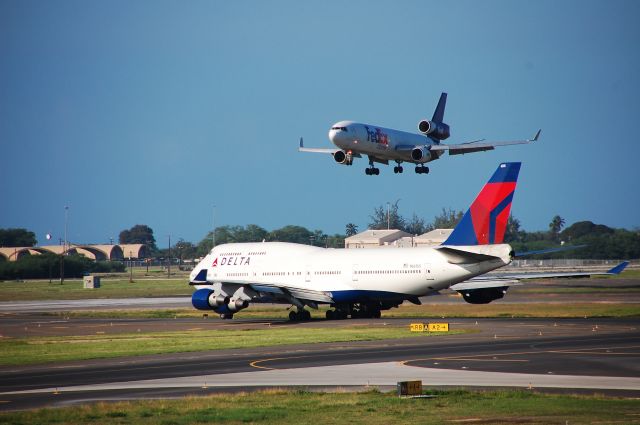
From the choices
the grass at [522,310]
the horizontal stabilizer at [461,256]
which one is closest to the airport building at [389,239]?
the grass at [522,310]

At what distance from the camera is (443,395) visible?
25.9 m

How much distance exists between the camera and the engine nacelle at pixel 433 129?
7812cm

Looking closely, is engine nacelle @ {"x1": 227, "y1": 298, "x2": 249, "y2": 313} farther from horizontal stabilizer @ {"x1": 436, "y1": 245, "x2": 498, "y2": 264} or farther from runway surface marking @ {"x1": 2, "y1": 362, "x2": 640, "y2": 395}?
runway surface marking @ {"x1": 2, "y1": 362, "x2": 640, "y2": 395}

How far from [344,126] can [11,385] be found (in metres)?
39.3

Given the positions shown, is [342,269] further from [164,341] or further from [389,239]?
[389,239]

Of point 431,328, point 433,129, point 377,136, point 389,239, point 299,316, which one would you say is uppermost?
point 433,129

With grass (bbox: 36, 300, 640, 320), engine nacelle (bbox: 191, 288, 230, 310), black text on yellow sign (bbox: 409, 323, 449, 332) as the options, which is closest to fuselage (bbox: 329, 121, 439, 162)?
grass (bbox: 36, 300, 640, 320)

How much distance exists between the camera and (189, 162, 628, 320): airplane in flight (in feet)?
178

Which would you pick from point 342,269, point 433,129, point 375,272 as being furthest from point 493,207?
point 433,129

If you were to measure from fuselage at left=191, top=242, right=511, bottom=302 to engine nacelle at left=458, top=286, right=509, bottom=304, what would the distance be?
10.8 ft

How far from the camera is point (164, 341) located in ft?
151

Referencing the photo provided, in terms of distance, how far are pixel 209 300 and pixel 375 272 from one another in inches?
407

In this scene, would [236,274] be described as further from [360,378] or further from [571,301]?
[360,378]

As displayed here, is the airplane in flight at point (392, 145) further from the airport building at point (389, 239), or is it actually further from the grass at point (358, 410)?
the airport building at point (389, 239)
